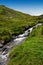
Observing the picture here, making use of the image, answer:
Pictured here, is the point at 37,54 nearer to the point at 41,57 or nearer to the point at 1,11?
the point at 41,57

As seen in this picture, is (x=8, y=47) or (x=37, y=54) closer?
(x=37, y=54)

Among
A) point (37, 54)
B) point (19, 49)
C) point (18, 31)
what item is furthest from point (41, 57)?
point (18, 31)

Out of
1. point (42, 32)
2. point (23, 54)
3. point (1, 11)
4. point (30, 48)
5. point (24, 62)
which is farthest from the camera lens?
point (1, 11)

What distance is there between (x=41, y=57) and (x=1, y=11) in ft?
449

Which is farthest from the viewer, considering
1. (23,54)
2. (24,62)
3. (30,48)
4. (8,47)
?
(8,47)

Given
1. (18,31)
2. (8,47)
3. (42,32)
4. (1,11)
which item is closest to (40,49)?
(8,47)

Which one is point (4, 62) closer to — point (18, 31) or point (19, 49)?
point (19, 49)

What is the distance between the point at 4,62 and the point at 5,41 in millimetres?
26417

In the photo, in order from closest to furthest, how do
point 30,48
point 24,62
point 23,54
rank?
1. point 24,62
2. point 23,54
3. point 30,48

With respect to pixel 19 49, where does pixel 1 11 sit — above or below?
above

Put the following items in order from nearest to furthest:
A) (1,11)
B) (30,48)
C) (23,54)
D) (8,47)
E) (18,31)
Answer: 1. (23,54)
2. (30,48)
3. (8,47)
4. (18,31)
5. (1,11)

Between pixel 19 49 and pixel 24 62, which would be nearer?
pixel 24 62

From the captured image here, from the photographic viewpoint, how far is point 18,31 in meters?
100

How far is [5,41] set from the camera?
259 ft
